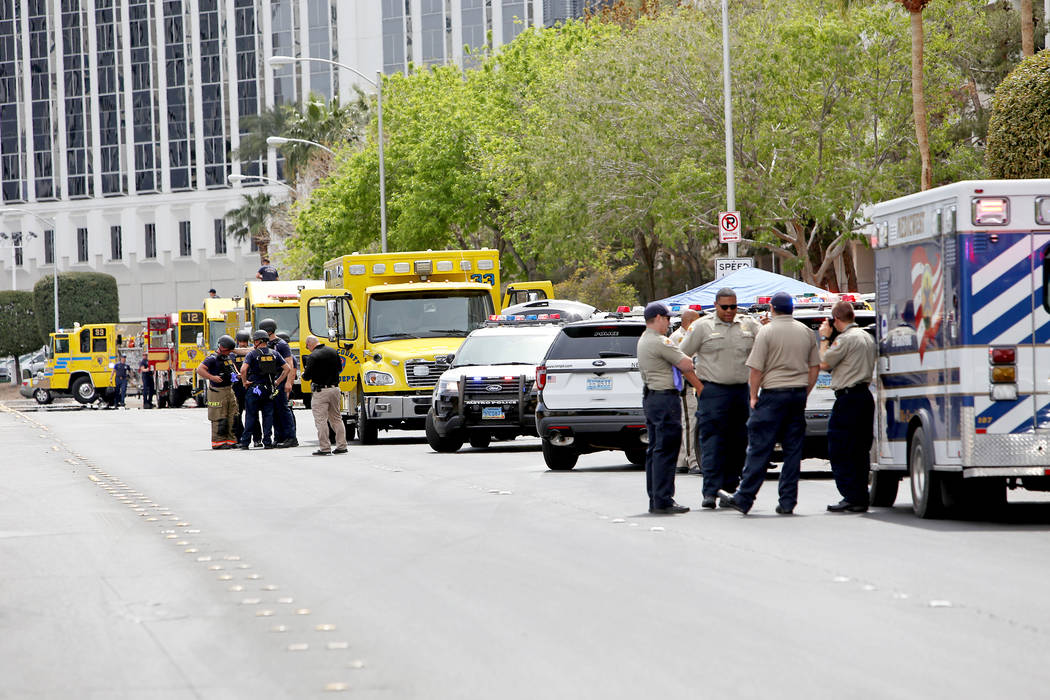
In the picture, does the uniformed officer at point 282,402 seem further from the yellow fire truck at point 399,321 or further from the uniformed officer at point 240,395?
the yellow fire truck at point 399,321

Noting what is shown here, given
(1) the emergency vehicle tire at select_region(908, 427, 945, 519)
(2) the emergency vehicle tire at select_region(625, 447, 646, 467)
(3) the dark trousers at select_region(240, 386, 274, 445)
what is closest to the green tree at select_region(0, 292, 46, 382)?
(3) the dark trousers at select_region(240, 386, 274, 445)

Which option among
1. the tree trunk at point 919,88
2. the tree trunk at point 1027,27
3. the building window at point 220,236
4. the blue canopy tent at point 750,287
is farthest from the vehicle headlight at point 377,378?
the building window at point 220,236

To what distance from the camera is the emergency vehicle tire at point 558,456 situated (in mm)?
20844

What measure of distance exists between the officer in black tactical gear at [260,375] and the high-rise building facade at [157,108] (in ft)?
260

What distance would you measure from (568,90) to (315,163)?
33992mm

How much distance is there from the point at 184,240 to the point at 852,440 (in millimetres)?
100984

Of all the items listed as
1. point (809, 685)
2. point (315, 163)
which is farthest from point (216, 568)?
point (315, 163)

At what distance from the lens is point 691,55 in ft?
127

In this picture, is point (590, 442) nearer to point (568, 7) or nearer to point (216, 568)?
point (216, 568)

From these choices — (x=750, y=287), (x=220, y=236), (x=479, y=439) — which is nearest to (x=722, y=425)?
(x=479, y=439)

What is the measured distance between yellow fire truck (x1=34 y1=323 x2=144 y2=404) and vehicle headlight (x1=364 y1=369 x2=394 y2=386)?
3408 cm

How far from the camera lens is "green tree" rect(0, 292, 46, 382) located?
9381 cm

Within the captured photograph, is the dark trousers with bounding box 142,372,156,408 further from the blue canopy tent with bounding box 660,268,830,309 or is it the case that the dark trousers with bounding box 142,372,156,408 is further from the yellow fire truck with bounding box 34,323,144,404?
the blue canopy tent with bounding box 660,268,830,309

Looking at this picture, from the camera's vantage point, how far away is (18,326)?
310 feet
